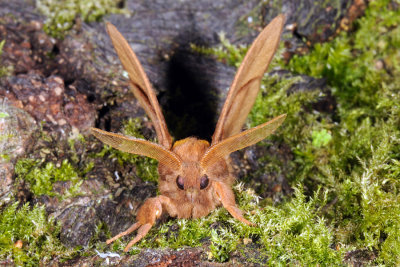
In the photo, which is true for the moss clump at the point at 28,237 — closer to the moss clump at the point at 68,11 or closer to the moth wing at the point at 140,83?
the moth wing at the point at 140,83

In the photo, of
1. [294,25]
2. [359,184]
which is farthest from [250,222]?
[294,25]

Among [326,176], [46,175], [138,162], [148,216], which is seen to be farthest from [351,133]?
[46,175]

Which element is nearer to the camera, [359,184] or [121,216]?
[359,184]

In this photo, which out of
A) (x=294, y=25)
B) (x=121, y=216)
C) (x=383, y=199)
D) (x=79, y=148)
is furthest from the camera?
(x=294, y=25)

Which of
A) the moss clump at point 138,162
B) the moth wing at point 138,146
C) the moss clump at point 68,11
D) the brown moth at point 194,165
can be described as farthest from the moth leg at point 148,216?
the moss clump at point 68,11

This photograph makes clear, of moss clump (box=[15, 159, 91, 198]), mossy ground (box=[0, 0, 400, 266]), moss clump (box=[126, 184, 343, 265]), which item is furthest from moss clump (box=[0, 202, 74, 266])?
moss clump (box=[126, 184, 343, 265])

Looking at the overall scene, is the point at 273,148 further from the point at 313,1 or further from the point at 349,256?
the point at 313,1
